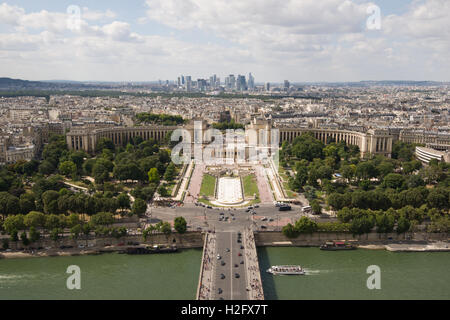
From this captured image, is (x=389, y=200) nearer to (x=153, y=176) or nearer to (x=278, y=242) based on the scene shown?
(x=278, y=242)

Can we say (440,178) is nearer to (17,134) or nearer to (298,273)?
(298,273)

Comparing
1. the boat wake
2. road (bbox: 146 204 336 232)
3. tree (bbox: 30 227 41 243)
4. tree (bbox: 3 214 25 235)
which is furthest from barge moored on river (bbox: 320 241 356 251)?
tree (bbox: 3 214 25 235)

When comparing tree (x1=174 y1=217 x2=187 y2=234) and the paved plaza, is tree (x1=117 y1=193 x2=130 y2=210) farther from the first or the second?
the paved plaza

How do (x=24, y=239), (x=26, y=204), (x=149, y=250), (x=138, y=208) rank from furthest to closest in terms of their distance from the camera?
(x=138, y=208), (x=26, y=204), (x=149, y=250), (x=24, y=239)

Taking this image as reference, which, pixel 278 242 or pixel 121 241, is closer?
pixel 121 241

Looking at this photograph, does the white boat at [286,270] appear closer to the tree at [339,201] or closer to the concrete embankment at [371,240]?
the concrete embankment at [371,240]

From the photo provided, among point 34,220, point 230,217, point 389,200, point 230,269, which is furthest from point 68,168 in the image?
point 389,200
